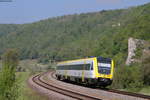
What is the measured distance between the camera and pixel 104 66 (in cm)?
3456

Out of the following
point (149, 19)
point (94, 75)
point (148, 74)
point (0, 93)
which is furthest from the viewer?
point (149, 19)

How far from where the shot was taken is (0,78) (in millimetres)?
20141

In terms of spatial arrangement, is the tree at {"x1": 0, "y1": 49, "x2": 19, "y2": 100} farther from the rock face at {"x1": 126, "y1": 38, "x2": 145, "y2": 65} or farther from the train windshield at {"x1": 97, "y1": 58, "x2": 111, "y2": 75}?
the rock face at {"x1": 126, "y1": 38, "x2": 145, "y2": 65}

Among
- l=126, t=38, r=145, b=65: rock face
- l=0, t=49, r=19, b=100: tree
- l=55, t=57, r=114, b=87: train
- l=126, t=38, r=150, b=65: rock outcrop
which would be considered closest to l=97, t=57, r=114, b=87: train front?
l=55, t=57, r=114, b=87: train

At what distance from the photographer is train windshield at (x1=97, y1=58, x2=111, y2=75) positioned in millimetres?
34250

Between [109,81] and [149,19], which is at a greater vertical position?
[149,19]

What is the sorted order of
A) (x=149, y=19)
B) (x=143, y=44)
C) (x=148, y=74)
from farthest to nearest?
(x=149, y=19)
(x=143, y=44)
(x=148, y=74)

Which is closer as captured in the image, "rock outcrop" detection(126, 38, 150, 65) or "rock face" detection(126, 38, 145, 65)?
"rock outcrop" detection(126, 38, 150, 65)

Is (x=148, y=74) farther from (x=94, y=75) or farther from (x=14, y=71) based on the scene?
(x=14, y=71)

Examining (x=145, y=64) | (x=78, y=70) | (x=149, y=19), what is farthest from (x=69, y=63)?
(x=149, y=19)

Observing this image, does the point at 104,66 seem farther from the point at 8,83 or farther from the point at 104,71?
the point at 8,83

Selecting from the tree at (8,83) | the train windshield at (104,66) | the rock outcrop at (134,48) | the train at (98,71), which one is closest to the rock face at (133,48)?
the rock outcrop at (134,48)

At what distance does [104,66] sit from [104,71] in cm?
47

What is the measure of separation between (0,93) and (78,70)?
67.5 ft
